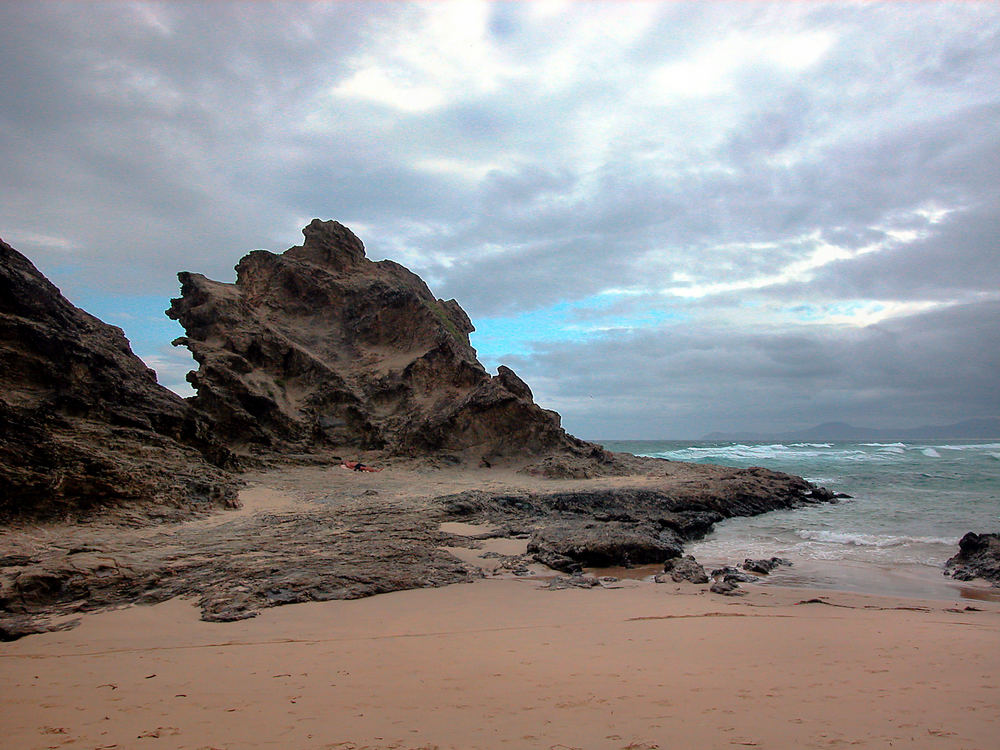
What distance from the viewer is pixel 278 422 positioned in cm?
2038

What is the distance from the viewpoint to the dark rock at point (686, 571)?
7.76 meters

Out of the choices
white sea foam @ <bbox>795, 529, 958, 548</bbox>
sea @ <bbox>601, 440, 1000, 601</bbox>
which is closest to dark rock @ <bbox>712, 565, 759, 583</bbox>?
sea @ <bbox>601, 440, 1000, 601</bbox>

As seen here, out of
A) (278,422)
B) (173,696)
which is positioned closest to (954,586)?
(173,696)

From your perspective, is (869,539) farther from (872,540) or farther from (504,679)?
(504,679)

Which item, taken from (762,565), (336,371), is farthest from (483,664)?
(336,371)

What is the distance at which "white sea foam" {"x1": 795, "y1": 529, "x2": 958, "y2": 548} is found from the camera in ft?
39.0

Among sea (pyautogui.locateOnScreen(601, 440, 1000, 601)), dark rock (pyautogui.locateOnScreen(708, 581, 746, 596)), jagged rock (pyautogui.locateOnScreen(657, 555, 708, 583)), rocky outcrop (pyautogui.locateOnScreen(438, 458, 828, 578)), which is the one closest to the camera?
dark rock (pyautogui.locateOnScreen(708, 581, 746, 596))

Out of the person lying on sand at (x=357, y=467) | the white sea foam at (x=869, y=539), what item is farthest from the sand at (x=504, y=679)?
the person lying on sand at (x=357, y=467)

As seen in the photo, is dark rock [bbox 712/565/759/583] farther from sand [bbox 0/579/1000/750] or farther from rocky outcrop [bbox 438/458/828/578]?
sand [bbox 0/579/1000/750]

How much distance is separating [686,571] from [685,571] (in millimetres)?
15

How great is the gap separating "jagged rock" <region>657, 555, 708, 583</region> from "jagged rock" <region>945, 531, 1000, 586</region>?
185 inches

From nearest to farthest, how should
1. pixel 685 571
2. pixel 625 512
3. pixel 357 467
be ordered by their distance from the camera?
pixel 685 571
pixel 625 512
pixel 357 467

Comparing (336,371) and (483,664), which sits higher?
(336,371)

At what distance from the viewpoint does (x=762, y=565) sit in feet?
29.4
